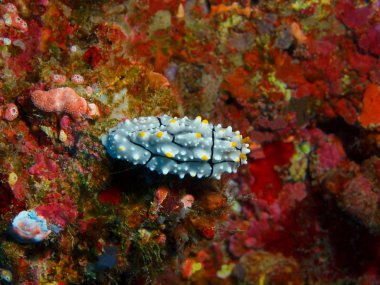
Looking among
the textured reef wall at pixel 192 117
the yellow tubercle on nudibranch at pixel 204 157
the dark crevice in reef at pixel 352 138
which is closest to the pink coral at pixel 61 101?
the textured reef wall at pixel 192 117

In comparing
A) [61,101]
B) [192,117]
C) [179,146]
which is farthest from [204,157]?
[192,117]

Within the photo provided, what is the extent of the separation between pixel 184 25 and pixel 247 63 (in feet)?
4.64

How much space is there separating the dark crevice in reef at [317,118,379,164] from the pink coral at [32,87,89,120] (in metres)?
5.47

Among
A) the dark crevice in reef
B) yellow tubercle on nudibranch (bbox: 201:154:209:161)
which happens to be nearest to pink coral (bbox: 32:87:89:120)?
yellow tubercle on nudibranch (bbox: 201:154:209:161)

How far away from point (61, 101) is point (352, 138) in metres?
6.10

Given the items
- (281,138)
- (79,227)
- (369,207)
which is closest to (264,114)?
(281,138)

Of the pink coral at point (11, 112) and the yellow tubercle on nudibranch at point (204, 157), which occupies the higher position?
the yellow tubercle on nudibranch at point (204, 157)

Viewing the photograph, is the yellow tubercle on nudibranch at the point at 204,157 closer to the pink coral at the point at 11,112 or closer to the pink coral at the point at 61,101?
the pink coral at the point at 61,101

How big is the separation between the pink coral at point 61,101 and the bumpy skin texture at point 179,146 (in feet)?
1.70

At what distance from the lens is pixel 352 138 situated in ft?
24.5

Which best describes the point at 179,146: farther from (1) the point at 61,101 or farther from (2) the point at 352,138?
(2) the point at 352,138

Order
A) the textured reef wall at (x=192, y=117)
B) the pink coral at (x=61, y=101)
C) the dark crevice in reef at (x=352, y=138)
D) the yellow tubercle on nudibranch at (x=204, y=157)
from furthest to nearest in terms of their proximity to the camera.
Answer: the dark crevice in reef at (x=352, y=138), the textured reef wall at (x=192, y=117), the pink coral at (x=61, y=101), the yellow tubercle on nudibranch at (x=204, y=157)

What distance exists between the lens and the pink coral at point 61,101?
13.4 ft

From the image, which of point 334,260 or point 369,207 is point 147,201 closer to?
point 369,207
